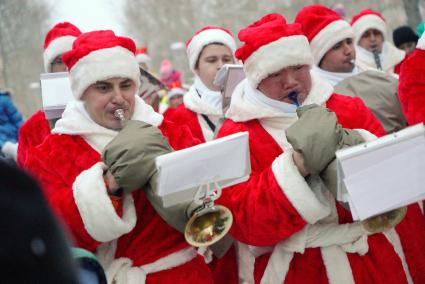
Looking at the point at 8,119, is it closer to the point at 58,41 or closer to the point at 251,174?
the point at 58,41

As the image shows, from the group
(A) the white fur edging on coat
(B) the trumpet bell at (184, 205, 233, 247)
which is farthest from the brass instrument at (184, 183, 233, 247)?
(A) the white fur edging on coat

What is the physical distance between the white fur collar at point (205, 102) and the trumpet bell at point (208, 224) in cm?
234

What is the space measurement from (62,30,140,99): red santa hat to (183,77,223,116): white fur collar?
176 cm

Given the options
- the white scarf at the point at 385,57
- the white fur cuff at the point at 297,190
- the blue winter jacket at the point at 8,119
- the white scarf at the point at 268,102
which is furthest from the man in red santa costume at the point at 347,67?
the blue winter jacket at the point at 8,119

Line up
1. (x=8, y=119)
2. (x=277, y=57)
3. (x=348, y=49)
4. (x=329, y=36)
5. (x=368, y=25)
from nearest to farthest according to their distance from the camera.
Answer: (x=277, y=57) → (x=329, y=36) → (x=348, y=49) → (x=368, y=25) → (x=8, y=119)

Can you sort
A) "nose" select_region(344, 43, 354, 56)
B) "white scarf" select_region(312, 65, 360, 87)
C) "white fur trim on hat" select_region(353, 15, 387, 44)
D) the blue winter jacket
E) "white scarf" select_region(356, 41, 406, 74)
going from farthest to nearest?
the blue winter jacket, "white fur trim on hat" select_region(353, 15, 387, 44), "white scarf" select_region(356, 41, 406, 74), "nose" select_region(344, 43, 354, 56), "white scarf" select_region(312, 65, 360, 87)

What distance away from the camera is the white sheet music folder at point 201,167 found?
2.43m

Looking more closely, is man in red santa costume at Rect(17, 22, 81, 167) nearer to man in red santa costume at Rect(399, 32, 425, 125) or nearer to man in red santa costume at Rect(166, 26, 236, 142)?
man in red santa costume at Rect(166, 26, 236, 142)

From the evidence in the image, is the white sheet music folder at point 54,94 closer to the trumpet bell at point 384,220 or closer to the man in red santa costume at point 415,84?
the man in red santa costume at point 415,84

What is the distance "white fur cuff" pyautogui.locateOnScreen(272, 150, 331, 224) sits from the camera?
2.73m

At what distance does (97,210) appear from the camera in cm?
275

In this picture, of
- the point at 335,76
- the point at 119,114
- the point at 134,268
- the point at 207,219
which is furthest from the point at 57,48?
the point at 207,219

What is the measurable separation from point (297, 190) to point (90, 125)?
1.02 meters

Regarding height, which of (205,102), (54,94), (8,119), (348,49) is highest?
(54,94)
